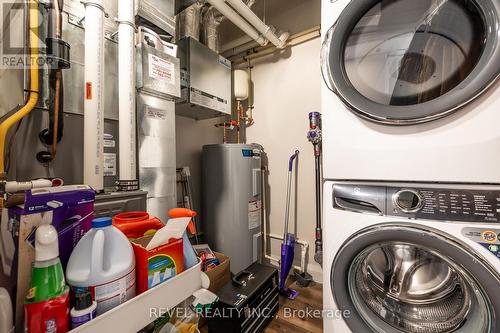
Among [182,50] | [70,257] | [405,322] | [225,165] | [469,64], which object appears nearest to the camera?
[70,257]

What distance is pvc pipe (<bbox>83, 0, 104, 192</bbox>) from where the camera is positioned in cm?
89

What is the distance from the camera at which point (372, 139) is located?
71 centimetres

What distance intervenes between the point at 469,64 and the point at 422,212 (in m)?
0.47

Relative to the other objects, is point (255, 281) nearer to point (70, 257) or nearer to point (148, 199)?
point (148, 199)

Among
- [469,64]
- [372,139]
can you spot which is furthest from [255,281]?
[469,64]

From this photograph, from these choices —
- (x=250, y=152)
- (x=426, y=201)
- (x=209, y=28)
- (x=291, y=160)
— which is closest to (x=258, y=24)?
(x=209, y=28)

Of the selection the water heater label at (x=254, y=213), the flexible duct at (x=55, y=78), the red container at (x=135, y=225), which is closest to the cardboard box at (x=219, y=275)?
the water heater label at (x=254, y=213)

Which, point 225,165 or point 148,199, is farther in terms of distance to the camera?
point 225,165

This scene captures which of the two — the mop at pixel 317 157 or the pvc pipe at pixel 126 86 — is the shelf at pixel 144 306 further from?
the mop at pixel 317 157

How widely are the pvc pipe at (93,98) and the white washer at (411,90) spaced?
977 millimetres

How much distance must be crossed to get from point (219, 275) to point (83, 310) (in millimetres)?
1028

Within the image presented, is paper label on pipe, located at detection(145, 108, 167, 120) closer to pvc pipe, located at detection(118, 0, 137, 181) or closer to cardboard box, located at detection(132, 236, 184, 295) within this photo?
pvc pipe, located at detection(118, 0, 137, 181)

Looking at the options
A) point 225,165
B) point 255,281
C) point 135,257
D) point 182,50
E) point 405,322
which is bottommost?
point 255,281

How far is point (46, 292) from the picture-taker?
37 centimetres
